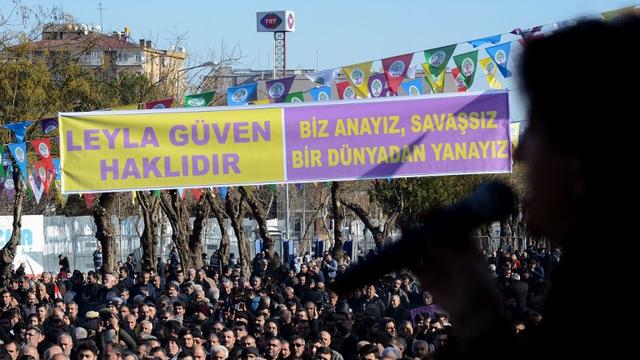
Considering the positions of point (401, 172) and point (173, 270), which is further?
point (173, 270)

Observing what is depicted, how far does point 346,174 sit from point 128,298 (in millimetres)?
7940

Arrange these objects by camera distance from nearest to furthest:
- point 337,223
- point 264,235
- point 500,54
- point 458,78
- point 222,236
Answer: point 500,54
point 458,78
point 337,223
point 264,235
point 222,236

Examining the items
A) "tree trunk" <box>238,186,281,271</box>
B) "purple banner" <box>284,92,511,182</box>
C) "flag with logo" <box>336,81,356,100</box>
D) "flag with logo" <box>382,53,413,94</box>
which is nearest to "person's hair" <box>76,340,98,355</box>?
"purple banner" <box>284,92,511,182</box>

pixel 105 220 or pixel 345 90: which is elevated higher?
pixel 345 90

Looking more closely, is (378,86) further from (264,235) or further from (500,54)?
(264,235)

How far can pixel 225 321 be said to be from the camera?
16.7 m

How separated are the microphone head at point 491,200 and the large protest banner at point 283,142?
1125 cm

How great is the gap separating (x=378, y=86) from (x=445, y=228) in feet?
53.7

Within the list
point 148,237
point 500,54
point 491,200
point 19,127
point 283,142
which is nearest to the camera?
point 491,200

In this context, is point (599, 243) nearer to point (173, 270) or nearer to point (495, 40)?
point (495, 40)

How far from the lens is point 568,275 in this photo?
1640 millimetres

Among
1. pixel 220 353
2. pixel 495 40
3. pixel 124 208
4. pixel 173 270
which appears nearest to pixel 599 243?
pixel 220 353

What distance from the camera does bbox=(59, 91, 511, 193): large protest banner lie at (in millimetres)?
12914

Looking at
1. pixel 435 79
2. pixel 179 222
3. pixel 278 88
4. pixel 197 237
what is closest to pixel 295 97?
pixel 278 88
